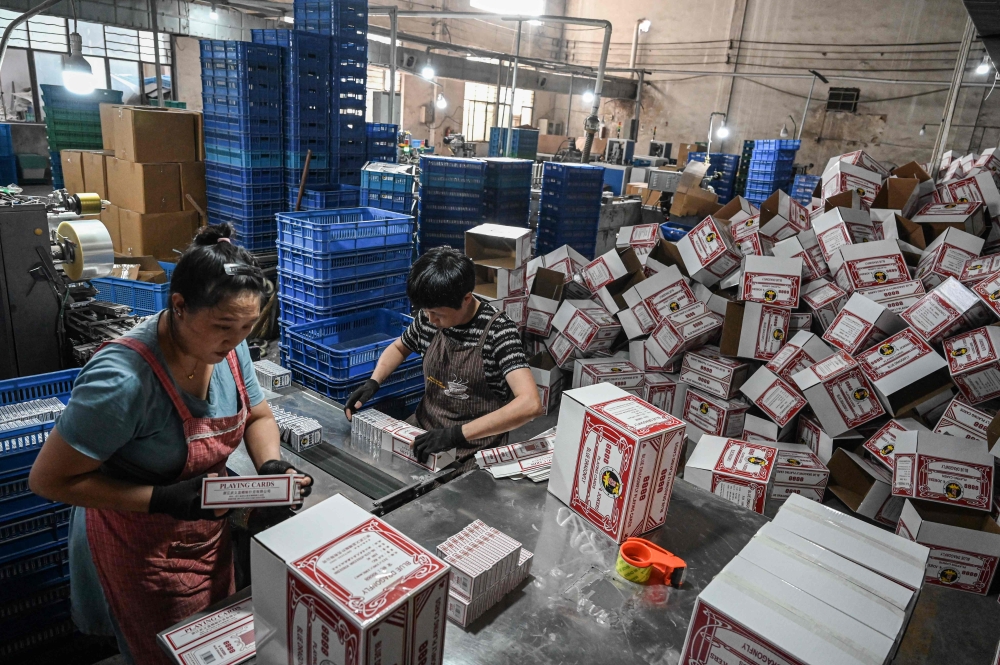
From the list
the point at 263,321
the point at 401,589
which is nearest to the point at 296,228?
the point at 263,321

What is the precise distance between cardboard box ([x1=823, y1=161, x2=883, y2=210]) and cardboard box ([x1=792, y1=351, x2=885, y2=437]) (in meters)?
2.22

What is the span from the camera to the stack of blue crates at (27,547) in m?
1.86

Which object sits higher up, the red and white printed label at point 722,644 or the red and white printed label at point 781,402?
the red and white printed label at point 722,644

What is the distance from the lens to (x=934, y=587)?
9.90 feet

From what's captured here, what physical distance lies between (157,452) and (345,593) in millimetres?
807

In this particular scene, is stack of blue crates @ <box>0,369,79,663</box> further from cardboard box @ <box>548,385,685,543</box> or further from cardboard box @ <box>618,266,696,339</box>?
cardboard box @ <box>618,266,696,339</box>

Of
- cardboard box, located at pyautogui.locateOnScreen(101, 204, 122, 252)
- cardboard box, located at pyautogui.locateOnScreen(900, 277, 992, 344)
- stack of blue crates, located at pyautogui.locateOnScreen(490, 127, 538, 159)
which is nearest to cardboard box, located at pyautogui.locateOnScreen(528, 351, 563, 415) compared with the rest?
cardboard box, located at pyautogui.locateOnScreen(900, 277, 992, 344)

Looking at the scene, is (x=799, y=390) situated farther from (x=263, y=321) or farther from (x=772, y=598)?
(x=263, y=321)

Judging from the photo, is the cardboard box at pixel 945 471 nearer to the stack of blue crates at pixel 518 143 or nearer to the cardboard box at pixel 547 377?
the cardboard box at pixel 547 377

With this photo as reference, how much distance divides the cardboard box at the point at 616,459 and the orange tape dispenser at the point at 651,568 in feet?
0.32

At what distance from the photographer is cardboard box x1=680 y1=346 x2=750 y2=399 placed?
4246 mm

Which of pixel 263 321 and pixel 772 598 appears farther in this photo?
pixel 263 321

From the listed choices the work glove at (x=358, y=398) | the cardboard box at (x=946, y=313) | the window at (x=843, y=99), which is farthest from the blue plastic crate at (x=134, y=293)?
the window at (x=843, y=99)

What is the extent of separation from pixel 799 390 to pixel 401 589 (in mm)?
3689
